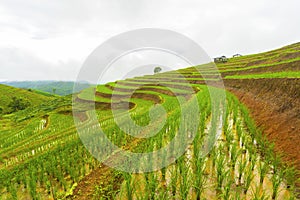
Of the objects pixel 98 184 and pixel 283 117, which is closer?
pixel 98 184

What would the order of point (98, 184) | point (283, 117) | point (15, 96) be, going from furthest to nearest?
point (15, 96)
point (283, 117)
point (98, 184)

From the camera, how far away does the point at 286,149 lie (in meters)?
4.08

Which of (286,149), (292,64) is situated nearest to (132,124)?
(286,149)

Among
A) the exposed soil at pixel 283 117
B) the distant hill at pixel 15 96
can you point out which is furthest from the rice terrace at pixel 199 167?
the distant hill at pixel 15 96

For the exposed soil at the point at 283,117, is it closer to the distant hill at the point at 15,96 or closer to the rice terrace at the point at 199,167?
the rice terrace at the point at 199,167

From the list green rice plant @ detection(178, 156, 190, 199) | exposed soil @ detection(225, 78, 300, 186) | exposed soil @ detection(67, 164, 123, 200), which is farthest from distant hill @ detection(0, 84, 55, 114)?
green rice plant @ detection(178, 156, 190, 199)

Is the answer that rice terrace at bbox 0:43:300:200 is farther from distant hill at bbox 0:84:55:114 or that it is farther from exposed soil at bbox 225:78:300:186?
distant hill at bbox 0:84:55:114

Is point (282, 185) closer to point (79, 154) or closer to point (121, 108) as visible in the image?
point (79, 154)

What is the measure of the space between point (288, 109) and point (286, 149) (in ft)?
6.51

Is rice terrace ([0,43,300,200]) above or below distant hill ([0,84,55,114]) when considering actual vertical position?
above

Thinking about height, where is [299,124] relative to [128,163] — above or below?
above

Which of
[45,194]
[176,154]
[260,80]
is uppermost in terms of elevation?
[260,80]

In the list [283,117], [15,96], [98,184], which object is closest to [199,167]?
[98,184]

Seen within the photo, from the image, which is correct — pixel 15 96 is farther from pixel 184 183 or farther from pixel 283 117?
pixel 283 117
